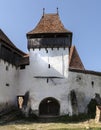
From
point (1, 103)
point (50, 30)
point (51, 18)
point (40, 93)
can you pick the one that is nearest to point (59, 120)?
point (40, 93)

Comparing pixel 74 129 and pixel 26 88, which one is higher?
pixel 26 88

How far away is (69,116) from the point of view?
92.9ft

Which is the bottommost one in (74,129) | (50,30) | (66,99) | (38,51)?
(74,129)

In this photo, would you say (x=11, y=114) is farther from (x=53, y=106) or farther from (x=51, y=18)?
(x=51, y=18)

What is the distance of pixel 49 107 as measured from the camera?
103 ft

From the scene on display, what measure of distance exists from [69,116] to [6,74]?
7371 mm

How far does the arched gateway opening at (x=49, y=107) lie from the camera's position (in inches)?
1212

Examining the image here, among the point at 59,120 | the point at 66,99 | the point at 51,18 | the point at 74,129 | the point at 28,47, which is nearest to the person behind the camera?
the point at 74,129

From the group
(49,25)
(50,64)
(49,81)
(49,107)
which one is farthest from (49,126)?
(49,25)

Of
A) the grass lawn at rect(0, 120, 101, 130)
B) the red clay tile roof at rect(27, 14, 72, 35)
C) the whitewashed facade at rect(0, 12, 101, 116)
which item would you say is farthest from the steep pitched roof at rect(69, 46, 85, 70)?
the grass lawn at rect(0, 120, 101, 130)

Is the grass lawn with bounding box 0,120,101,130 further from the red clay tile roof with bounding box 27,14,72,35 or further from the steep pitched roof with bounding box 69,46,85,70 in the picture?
the red clay tile roof with bounding box 27,14,72,35

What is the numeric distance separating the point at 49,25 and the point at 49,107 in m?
8.68

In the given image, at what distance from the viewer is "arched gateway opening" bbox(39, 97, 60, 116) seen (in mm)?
30775

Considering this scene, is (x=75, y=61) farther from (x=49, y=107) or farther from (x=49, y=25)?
(x=49, y=107)
